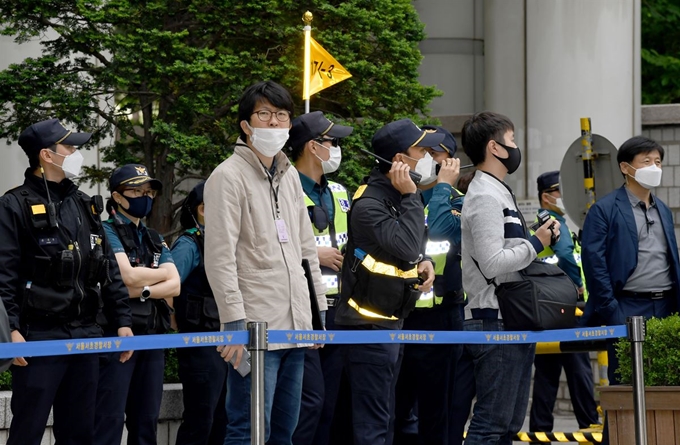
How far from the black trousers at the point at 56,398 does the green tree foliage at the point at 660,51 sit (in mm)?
14896

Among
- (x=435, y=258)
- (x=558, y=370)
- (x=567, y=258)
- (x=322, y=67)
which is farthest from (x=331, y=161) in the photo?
(x=322, y=67)

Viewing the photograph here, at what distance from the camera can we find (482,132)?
7418 mm

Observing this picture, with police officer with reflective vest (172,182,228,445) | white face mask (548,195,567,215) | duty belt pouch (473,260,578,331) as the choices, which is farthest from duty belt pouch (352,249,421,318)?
white face mask (548,195,567,215)

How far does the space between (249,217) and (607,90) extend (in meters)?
10.4

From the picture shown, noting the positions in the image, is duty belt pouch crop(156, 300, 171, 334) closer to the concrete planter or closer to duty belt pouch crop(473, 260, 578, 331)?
duty belt pouch crop(473, 260, 578, 331)

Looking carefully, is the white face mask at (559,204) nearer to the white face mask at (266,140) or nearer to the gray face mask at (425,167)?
the gray face mask at (425,167)

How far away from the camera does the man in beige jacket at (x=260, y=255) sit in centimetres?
647

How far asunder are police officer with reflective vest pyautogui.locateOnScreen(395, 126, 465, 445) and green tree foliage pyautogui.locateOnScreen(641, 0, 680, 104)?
12.1 meters

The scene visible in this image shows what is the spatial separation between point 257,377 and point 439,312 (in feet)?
9.07

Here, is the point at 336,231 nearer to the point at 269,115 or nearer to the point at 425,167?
the point at 425,167

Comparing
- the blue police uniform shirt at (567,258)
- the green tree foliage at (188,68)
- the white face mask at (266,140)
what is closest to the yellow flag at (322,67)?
the green tree foliage at (188,68)

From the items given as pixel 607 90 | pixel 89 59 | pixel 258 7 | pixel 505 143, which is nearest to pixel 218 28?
pixel 258 7

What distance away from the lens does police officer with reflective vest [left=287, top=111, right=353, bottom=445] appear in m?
8.20

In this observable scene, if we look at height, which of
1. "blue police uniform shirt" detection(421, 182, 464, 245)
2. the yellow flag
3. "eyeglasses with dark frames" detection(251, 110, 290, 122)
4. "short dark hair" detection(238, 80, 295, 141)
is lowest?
"blue police uniform shirt" detection(421, 182, 464, 245)
